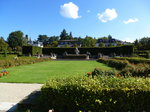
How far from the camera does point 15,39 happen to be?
86.5m

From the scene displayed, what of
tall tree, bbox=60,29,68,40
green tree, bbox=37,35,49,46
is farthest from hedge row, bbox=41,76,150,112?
green tree, bbox=37,35,49,46

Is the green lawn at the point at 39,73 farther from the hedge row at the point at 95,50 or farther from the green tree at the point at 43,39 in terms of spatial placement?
the green tree at the point at 43,39

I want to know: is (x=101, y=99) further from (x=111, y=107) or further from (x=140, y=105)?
(x=140, y=105)

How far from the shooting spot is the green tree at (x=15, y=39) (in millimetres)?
85000

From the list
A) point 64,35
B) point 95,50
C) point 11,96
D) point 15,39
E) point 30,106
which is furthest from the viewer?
point 64,35

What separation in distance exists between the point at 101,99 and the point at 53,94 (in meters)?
1.31

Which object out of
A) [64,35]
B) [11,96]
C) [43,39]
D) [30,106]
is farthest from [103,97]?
[43,39]

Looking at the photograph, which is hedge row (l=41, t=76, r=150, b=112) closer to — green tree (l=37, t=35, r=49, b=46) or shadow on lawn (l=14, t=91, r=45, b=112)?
shadow on lawn (l=14, t=91, r=45, b=112)

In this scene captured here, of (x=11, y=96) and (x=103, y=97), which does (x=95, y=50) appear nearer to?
(x=11, y=96)

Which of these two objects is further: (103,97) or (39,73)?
(39,73)

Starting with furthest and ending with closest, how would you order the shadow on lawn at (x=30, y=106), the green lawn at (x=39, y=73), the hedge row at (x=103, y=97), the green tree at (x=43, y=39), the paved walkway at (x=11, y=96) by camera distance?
the green tree at (x=43, y=39) < the green lawn at (x=39, y=73) < the paved walkway at (x=11, y=96) < the shadow on lawn at (x=30, y=106) < the hedge row at (x=103, y=97)

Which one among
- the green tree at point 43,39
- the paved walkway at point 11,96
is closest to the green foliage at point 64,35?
the green tree at point 43,39

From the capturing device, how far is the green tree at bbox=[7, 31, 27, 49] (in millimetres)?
85000

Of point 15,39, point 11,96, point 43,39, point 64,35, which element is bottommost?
point 11,96
